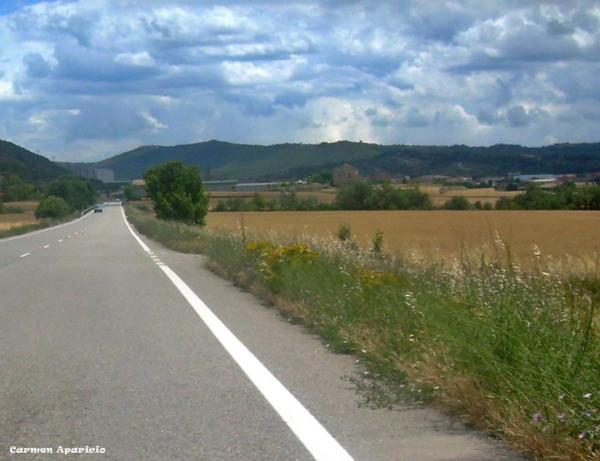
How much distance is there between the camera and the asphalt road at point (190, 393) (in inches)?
268

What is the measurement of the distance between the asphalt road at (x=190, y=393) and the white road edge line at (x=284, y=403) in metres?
0.01

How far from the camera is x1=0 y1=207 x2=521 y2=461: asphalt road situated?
268 inches

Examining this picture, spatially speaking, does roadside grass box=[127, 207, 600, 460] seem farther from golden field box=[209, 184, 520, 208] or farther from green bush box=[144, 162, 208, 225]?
golden field box=[209, 184, 520, 208]

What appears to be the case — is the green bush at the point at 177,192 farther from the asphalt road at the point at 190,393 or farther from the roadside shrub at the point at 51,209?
the roadside shrub at the point at 51,209

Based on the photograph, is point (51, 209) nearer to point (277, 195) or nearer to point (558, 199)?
point (277, 195)

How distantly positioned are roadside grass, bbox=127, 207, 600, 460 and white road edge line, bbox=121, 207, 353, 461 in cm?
85

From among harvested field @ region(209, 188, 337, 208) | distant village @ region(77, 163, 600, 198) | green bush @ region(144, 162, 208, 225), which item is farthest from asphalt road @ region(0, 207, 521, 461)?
harvested field @ region(209, 188, 337, 208)

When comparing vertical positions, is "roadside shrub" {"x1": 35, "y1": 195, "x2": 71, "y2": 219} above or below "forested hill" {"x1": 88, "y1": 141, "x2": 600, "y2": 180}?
below

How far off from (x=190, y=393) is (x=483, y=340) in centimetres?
273

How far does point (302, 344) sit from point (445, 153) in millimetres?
121205

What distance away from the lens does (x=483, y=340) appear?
322 inches

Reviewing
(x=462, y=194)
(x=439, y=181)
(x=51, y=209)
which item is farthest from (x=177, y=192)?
(x=51, y=209)

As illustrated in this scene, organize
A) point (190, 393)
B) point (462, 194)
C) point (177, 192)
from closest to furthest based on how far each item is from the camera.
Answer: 1. point (190, 393)
2. point (177, 192)
3. point (462, 194)

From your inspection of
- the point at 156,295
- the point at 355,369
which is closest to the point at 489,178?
the point at 156,295
